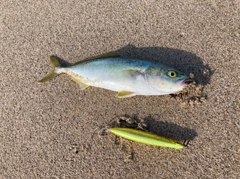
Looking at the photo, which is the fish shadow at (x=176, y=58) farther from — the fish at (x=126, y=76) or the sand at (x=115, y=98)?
the fish at (x=126, y=76)

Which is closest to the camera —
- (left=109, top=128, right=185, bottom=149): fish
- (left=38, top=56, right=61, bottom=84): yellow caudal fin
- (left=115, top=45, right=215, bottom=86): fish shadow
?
(left=109, top=128, right=185, bottom=149): fish

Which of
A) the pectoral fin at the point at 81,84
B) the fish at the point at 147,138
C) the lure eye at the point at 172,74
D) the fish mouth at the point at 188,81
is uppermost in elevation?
the lure eye at the point at 172,74

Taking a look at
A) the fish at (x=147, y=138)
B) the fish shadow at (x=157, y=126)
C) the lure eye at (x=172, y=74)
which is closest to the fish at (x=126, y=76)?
the lure eye at (x=172, y=74)

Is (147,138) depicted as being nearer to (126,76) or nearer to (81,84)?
(126,76)

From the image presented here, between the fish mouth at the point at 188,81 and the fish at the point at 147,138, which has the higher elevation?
the fish mouth at the point at 188,81

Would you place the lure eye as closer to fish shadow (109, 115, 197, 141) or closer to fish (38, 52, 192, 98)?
fish (38, 52, 192, 98)

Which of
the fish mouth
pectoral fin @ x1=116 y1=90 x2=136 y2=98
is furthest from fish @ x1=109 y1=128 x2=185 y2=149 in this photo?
the fish mouth
